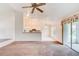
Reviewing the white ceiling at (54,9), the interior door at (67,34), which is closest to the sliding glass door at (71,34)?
the interior door at (67,34)

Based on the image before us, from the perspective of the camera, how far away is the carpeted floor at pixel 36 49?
2.06 m

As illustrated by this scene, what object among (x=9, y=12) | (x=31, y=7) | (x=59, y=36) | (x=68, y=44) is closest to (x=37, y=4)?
(x=31, y=7)

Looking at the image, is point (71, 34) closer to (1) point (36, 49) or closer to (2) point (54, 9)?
(2) point (54, 9)

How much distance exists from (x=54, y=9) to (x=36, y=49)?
2.27ft

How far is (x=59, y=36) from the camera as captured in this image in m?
2.20

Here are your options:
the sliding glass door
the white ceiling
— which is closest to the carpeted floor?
the sliding glass door

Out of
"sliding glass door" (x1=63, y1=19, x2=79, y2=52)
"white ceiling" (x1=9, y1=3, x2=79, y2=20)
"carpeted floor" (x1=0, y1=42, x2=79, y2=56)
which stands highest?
"white ceiling" (x1=9, y1=3, x2=79, y2=20)

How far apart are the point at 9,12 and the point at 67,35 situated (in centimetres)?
100

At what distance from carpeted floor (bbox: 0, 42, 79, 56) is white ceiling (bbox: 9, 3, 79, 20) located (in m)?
0.45

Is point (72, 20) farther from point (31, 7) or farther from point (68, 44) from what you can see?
point (31, 7)

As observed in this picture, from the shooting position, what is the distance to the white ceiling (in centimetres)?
204

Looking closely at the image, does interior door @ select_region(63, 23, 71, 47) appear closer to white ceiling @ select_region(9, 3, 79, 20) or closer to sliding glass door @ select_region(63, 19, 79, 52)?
sliding glass door @ select_region(63, 19, 79, 52)

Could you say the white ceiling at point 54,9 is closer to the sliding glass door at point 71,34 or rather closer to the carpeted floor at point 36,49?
the sliding glass door at point 71,34

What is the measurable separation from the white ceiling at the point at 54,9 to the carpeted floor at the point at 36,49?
17.7 inches
